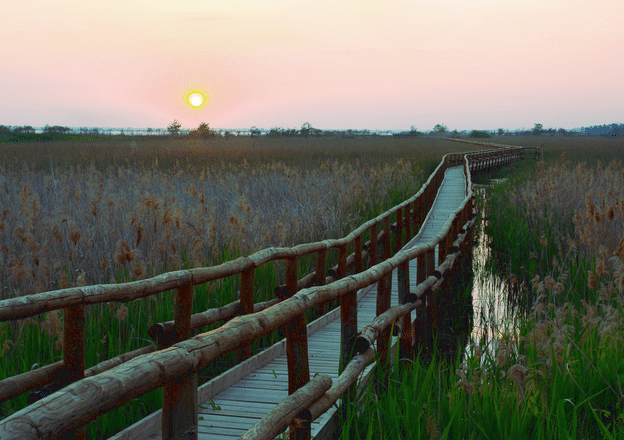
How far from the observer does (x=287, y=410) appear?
274 centimetres

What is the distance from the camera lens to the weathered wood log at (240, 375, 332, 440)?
2441 mm

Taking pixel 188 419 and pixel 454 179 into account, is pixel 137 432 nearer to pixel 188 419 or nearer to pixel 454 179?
pixel 188 419

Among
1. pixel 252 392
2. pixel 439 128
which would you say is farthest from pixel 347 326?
pixel 439 128

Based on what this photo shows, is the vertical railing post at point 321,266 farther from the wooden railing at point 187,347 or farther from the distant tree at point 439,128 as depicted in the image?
the distant tree at point 439,128

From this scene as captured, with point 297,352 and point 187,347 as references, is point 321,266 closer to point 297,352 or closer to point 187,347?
point 297,352

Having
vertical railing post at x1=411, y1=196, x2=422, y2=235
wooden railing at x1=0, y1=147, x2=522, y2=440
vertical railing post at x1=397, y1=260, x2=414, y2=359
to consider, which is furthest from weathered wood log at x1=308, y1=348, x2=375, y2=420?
vertical railing post at x1=411, y1=196, x2=422, y2=235

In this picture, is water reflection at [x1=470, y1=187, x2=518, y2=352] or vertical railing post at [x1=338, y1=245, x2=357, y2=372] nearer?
vertical railing post at [x1=338, y1=245, x2=357, y2=372]

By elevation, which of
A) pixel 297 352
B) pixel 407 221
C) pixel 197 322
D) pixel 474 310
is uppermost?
pixel 297 352

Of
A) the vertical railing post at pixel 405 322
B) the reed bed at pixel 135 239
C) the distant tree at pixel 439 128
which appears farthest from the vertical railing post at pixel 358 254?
the distant tree at pixel 439 128

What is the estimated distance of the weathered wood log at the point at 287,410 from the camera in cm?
244

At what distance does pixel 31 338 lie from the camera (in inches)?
189

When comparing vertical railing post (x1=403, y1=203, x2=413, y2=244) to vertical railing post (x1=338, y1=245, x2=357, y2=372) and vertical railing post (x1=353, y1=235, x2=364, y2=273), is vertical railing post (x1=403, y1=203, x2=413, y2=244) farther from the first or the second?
vertical railing post (x1=338, y1=245, x2=357, y2=372)

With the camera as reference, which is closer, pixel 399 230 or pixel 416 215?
pixel 399 230

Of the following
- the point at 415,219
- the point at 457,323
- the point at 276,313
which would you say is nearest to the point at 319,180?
the point at 415,219
